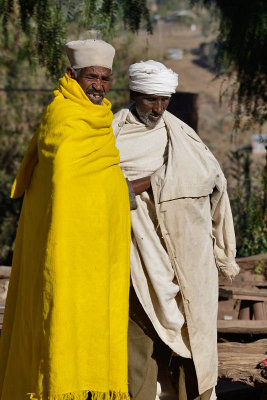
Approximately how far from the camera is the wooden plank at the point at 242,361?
476 cm

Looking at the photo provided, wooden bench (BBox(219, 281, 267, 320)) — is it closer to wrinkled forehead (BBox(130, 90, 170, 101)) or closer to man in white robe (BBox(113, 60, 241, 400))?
man in white robe (BBox(113, 60, 241, 400))

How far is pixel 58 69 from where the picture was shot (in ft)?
23.8

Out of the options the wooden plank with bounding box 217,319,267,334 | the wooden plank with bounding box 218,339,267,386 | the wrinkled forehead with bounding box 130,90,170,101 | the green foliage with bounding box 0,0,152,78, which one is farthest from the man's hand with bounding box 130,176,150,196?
the green foliage with bounding box 0,0,152,78

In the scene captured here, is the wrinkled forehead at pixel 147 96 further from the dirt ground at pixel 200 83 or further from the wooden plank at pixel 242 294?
the dirt ground at pixel 200 83

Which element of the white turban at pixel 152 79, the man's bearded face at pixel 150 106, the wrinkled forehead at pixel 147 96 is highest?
the white turban at pixel 152 79

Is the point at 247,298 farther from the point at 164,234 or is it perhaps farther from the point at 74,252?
the point at 74,252

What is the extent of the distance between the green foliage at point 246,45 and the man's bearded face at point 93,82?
171 inches

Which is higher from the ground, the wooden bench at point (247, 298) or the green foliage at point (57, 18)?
the green foliage at point (57, 18)

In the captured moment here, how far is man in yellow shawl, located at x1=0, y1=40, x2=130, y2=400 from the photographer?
3389 millimetres

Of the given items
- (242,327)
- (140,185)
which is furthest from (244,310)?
(140,185)

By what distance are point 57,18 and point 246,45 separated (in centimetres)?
214

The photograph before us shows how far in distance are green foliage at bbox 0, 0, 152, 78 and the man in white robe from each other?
316cm

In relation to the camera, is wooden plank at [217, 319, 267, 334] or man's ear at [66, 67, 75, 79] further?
wooden plank at [217, 319, 267, 334]

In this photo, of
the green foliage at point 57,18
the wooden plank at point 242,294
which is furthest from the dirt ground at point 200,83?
the wooden plank at point 242,294
